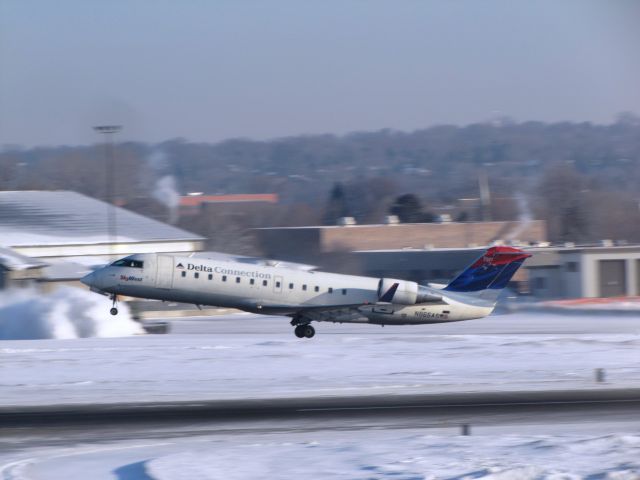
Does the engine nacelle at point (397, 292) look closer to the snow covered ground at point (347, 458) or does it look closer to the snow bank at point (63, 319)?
the snow bank at point (63, 319)

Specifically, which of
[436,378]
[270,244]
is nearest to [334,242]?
[270,244]

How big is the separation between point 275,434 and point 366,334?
75.7ft

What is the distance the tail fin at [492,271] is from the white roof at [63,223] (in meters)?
35.4

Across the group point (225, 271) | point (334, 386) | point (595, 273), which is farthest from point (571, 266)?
point (334, 386)

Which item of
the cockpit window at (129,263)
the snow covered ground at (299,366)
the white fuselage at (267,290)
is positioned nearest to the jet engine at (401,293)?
the white fuselage at (267,290)

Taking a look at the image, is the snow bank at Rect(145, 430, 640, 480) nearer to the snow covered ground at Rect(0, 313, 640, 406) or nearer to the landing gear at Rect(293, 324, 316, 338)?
the snow covered ground at Rect(0, 313, 640, 406)

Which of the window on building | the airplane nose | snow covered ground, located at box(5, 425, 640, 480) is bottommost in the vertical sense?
snow covered ground, located at box(5, 425, 640, 480)

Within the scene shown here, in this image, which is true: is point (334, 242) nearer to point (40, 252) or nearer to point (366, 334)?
point (40, 252)

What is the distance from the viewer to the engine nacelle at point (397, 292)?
35.6 m

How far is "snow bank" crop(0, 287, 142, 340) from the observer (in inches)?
1560

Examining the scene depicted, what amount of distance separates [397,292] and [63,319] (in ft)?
45.5

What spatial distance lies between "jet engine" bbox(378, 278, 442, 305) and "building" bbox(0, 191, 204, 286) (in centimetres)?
2698

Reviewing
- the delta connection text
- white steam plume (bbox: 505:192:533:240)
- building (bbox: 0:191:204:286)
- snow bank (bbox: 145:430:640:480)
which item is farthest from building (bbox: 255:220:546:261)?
snow bank (bbox: 145:430:640:480)

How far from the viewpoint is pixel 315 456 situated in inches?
621
